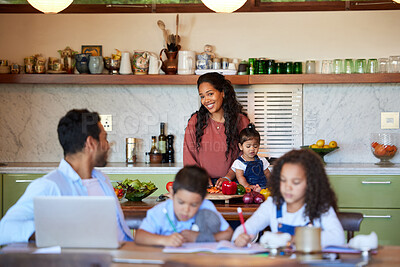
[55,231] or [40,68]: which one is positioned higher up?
[40,68]

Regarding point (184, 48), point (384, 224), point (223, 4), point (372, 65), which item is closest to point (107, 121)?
point (184, 48)

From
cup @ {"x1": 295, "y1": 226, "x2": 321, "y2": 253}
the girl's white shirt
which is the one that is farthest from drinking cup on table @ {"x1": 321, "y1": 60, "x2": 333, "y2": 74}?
cup @ {"x1": 295, "y1": 226, "x2": 321, "y2": 253}

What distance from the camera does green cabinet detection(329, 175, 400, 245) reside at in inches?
164

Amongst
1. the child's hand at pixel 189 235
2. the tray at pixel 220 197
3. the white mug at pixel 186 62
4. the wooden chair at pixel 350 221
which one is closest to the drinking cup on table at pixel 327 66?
the white mug at pixel 186 62

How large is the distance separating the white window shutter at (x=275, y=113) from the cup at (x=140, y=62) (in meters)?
0.86

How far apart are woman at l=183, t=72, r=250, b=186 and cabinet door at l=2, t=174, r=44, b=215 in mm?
1483

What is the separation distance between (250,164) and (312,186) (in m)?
1.41

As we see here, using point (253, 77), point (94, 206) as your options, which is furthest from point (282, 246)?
point (253, 77)

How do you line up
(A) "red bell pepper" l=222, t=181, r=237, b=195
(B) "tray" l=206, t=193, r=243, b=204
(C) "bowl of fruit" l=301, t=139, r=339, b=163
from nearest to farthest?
(B) "tray" l=206, t=193, r=243, b=204, (A) "red bell pepper" l=222, t=181, r=237, b=195, (C) "bowl of fruit" l=301, t=139, r=339, b=163

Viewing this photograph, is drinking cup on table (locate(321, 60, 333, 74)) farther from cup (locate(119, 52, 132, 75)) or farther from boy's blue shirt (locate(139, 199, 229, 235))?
boy's blue shirt (locate(139, 199, 229, 235))

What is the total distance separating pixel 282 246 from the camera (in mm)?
1793

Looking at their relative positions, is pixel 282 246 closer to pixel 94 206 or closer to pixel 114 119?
pixel 94 206

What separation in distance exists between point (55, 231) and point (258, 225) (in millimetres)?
824

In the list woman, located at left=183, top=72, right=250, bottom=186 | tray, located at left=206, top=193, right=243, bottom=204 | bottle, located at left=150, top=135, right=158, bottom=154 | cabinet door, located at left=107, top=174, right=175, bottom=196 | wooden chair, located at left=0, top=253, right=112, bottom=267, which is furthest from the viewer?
bottle, located at left=150, top=135, right=158, bottom=154
